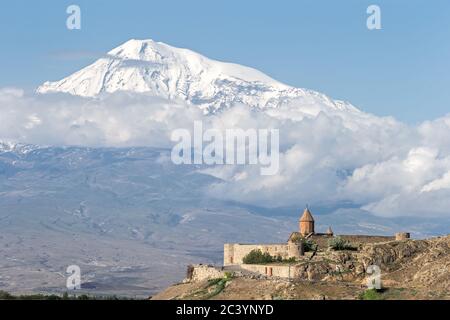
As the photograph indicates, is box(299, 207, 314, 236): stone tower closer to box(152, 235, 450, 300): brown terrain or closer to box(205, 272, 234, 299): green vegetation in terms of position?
box(152, 235, 450, 300): brown terrain

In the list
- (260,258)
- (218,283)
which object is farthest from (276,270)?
(260,258)

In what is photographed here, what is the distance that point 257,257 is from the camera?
3241 inches

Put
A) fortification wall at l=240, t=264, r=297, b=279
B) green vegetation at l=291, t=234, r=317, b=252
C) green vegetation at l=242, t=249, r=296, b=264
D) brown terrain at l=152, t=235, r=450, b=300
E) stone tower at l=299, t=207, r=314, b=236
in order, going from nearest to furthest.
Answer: brown terrain at l=152, t=235, r=450, b=300 < fortification wall at l=240, t=264, r=297, b=279 < green vegetation at l=242, t=249, r=296, b=264 < green vegetation at l=291, t=234, r=317, b=252 < stone tower at l=299, t=207, r=314, b=236

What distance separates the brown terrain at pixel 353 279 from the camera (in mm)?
66938

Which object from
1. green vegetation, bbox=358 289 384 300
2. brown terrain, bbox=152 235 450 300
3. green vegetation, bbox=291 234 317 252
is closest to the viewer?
green vegetation, bbox=358 289 384 300

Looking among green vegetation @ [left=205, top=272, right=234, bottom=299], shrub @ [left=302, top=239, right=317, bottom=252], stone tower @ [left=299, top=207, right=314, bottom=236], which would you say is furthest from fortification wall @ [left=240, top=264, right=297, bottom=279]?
stone tower @ [left=299, top=207, right=314, bottom=236]

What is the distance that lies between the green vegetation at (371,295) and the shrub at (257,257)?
14.7m

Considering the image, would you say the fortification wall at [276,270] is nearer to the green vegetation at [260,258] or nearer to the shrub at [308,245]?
the green vegetation at [260,258]

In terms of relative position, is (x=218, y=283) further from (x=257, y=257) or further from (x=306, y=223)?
(x=306, y=223)

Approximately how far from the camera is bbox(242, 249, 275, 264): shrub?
81.1 metres
